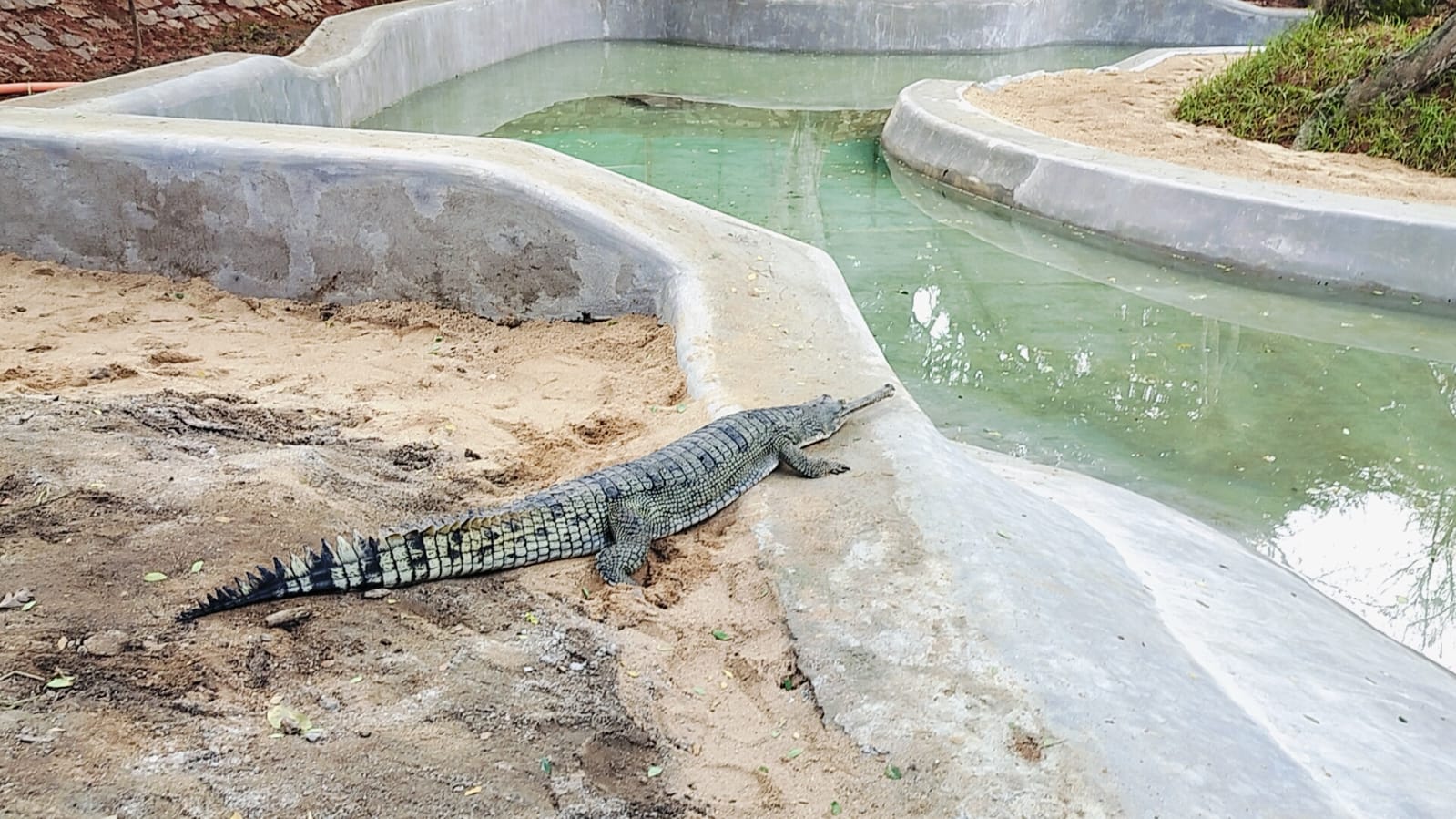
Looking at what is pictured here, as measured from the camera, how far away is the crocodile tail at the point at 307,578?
239 cm

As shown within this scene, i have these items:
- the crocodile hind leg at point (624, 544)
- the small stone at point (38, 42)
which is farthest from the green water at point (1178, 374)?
the small stone at point (38, 42)

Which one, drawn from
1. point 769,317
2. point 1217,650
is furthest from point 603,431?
point 1217,650

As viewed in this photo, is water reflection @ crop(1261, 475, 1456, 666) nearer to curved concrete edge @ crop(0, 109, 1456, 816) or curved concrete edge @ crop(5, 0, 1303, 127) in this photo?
curved concrete edge @ crop(0, 109, 1456, 816)

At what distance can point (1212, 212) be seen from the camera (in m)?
7.20

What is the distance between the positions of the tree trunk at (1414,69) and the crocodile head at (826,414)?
7185mm

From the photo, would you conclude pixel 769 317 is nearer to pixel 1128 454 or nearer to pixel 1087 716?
pixel 1128 454

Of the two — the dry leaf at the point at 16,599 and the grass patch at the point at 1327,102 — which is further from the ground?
the grass patch at the point at 1327,102

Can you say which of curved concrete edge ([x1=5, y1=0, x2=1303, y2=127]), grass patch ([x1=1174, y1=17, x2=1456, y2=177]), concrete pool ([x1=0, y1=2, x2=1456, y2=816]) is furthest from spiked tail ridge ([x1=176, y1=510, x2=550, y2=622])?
grass patch ([x1=1174, y1=17, x2=1456, y2=177])

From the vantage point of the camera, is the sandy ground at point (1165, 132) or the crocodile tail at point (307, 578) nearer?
the crocodile tail at point (307, 578)

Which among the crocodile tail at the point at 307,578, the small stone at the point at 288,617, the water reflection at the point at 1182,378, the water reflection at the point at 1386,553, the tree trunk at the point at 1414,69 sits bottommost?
the water reflection at the point at 1386,553

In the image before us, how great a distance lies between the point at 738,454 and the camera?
132 inches

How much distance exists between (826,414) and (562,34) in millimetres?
13755

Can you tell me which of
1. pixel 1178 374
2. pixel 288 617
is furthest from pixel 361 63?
pixel 288 617

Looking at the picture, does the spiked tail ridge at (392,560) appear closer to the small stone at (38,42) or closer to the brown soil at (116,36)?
the brown soil at (116,36)
